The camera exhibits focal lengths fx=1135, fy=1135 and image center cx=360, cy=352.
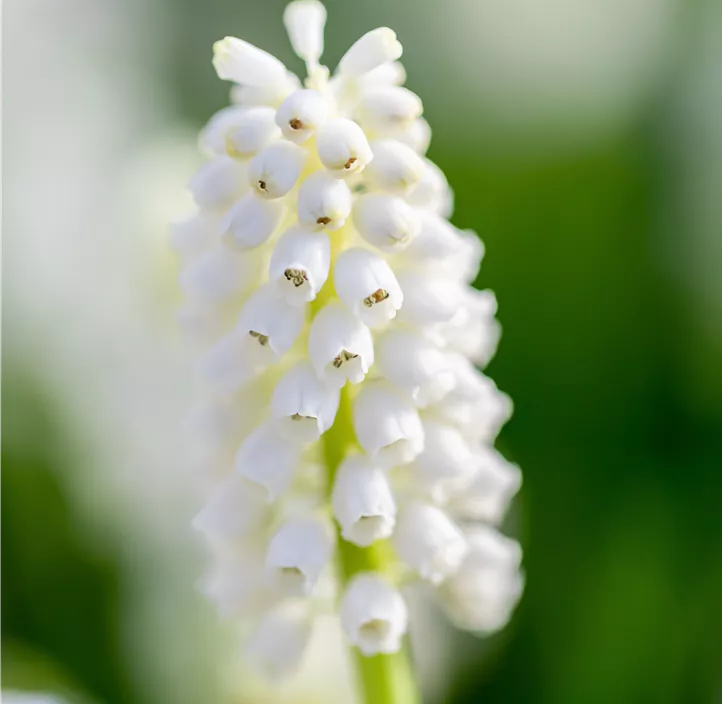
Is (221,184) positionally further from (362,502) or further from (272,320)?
(362,502)

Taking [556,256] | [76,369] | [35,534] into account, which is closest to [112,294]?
[76,369]

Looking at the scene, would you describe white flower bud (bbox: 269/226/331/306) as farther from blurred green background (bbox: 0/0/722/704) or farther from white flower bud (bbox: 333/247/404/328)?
blurred green background (bbox: 0/0/722/704)

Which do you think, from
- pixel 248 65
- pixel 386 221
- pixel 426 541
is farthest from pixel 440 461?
pixel 248 65

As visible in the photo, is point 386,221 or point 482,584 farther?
point 482,584

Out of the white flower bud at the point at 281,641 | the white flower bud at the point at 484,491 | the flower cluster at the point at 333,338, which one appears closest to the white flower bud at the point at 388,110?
the flower cluster at the point at 333,338

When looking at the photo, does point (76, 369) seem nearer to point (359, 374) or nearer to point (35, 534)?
point (35, 534)
